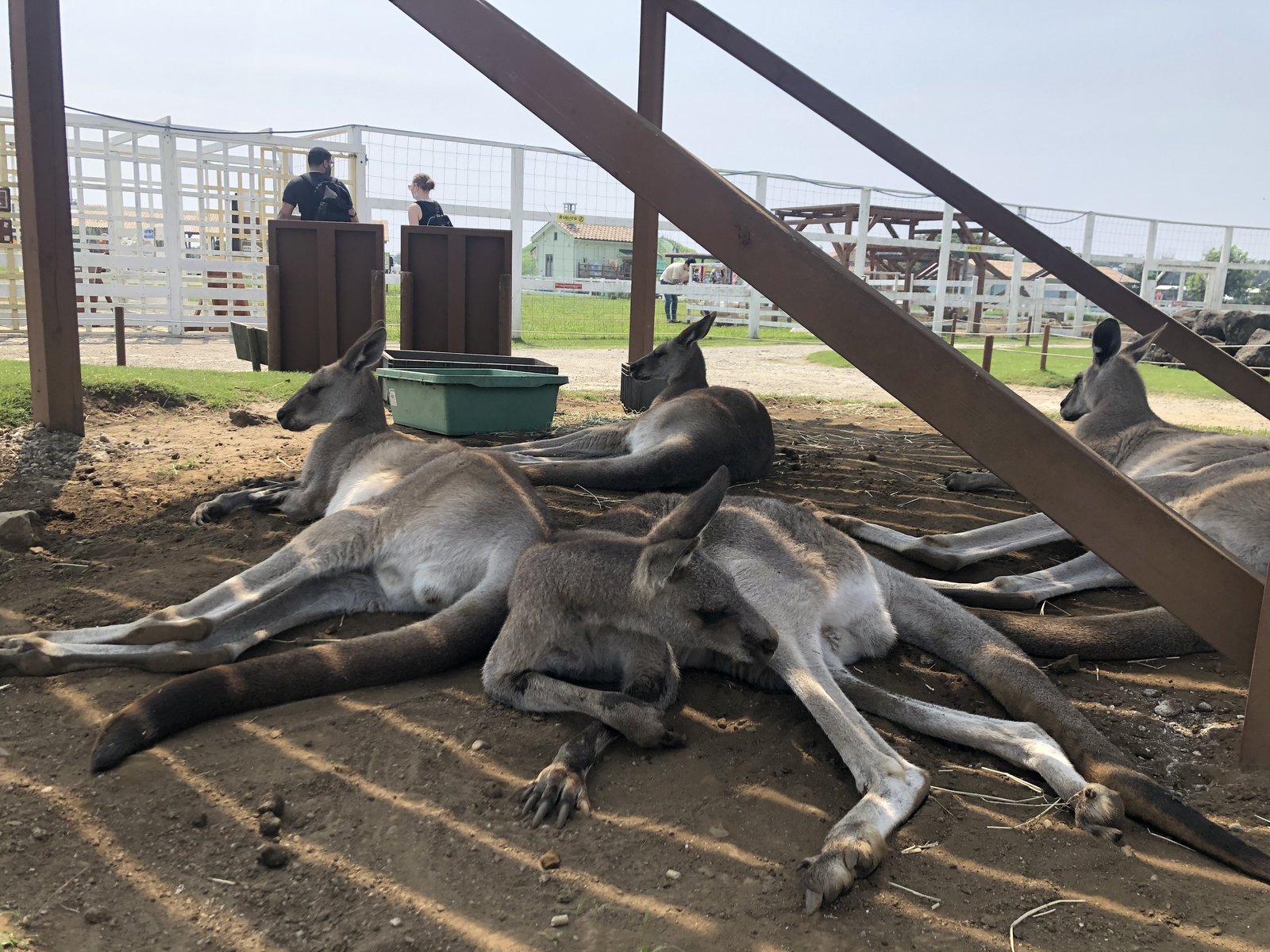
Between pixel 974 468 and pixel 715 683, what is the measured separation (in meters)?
3.80

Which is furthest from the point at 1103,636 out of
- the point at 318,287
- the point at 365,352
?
the point at 318,287

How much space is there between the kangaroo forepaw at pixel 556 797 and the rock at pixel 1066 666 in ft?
5.49

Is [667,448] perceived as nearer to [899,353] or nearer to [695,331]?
[695,331]

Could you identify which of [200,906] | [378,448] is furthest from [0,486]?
[200,906]

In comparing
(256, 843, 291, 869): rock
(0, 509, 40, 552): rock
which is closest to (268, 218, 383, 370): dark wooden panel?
(0, 509, 40, 552): rock

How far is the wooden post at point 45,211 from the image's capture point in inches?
195

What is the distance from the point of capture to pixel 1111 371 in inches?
208

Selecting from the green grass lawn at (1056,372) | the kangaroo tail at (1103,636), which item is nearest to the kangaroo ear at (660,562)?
the kangaroo tail at (1103,636)

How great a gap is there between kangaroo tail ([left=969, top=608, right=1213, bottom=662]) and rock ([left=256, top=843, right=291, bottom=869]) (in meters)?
2.20

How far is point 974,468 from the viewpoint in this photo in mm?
6082

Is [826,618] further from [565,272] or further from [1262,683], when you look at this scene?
[565,272]

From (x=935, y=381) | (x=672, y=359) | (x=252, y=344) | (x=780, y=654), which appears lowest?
(x=780, y=654)

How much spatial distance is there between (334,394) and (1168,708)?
365 cm

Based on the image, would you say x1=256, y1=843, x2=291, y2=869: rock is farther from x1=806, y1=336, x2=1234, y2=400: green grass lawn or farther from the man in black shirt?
x1=806, y1=336, x2=1234, y2=400: green grass lawn
